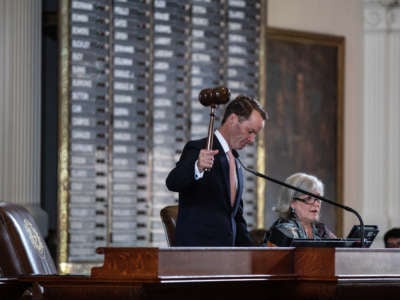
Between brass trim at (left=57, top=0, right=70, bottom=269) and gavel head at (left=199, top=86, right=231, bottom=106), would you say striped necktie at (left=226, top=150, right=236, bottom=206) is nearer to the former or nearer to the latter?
gavel head at (left=199, top=86, right=231, bottom=106)

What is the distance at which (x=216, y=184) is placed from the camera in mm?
5246

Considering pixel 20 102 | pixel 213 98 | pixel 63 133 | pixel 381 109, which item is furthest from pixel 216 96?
pixel 381 109

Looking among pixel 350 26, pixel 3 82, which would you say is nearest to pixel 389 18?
pixel 350 26

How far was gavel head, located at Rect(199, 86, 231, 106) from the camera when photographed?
493 cm

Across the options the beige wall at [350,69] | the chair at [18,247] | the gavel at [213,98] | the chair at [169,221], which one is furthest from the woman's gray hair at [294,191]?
the beige wall at [350,69]

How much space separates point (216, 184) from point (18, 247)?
977 millimetres

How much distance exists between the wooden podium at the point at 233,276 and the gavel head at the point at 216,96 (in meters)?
0.85

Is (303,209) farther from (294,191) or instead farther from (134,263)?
(134,263)

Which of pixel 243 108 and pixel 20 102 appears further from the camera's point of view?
pixel 20 102

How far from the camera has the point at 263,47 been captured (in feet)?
29.6

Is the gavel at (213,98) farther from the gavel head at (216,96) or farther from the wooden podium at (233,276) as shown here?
the wooden podium at (233,276)

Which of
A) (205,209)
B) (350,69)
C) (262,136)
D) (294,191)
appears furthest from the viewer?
(350,69)

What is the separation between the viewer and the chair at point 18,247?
488 centimetres

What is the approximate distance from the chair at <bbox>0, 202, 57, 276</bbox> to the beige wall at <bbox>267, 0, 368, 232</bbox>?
4927mm
